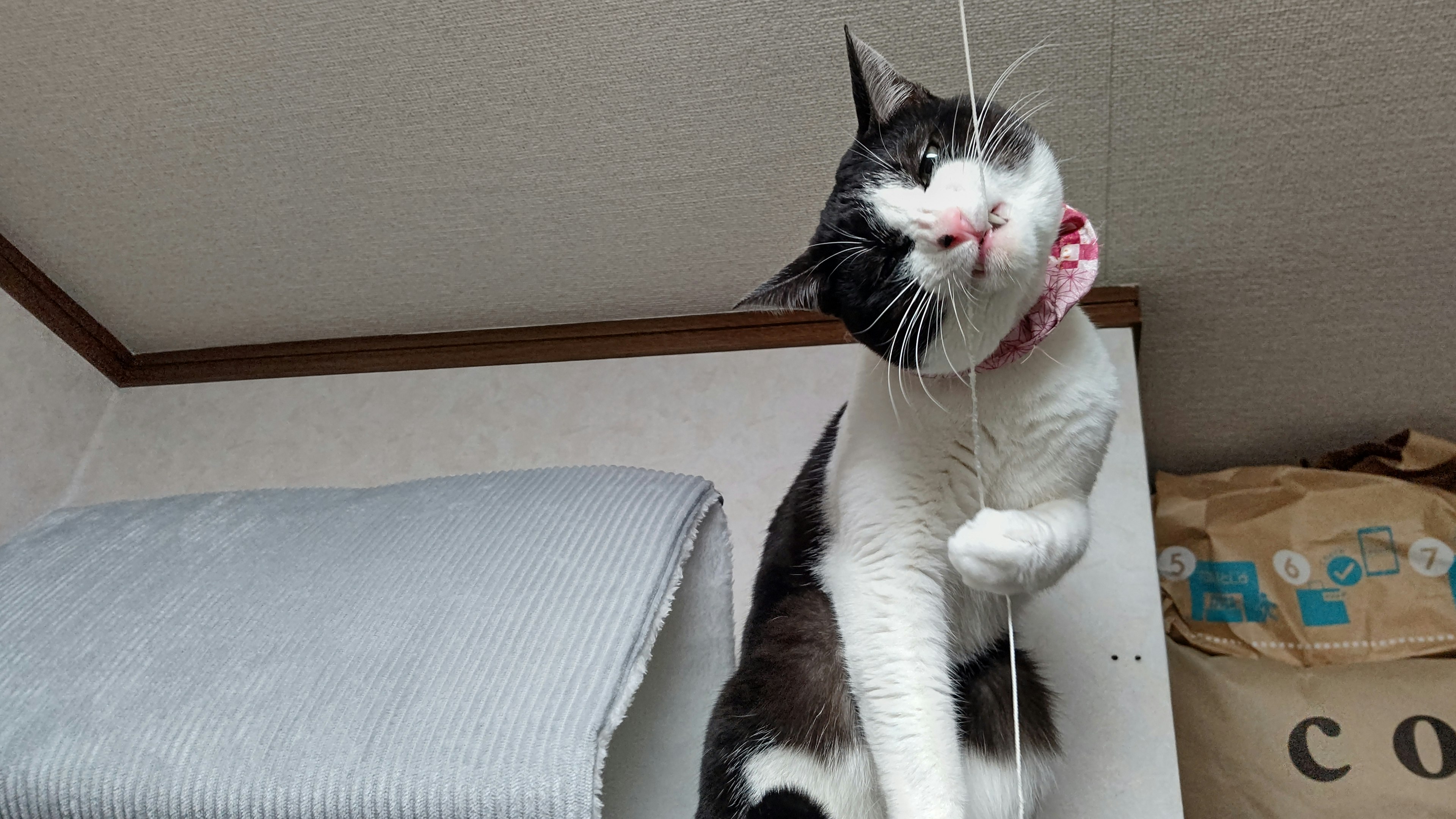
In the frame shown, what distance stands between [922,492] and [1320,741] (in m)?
0.75

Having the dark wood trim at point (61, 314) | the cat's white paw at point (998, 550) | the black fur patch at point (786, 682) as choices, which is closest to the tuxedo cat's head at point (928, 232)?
the cat's white paw at point (998, 550)

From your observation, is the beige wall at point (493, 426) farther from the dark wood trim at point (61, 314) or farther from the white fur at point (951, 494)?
the white fur at point (951, 494)

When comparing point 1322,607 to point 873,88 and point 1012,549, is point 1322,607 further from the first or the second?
point 873,88

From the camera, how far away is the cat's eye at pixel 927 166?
73 cm

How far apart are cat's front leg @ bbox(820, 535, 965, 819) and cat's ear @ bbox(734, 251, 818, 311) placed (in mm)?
220

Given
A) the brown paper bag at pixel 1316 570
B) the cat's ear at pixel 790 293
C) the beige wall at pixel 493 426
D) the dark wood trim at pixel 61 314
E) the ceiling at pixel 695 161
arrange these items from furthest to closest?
the dark wood trim at pixel 61 314 → the beige wall at pixel 493 426 → the brown paper bag at pixel 1316 570 → the ceiling at pixel 695 161 → the cat's ear at pixel 790 293

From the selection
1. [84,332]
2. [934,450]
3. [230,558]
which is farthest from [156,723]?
[84,332]

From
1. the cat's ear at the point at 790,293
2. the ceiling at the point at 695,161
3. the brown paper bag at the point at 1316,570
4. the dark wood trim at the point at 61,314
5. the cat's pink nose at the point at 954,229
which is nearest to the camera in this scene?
the cat's pink nose at the point at 954,229

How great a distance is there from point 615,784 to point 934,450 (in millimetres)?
526

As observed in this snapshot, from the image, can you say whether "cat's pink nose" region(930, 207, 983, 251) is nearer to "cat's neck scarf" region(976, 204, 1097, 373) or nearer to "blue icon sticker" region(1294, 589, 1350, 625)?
"cat's neck scarf" region(976, 204, 1097, 373)

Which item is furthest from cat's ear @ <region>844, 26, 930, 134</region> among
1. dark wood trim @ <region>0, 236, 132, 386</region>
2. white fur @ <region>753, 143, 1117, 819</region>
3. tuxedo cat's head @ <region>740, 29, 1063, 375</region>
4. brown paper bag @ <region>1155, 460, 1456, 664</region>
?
dark wood trim @ <region>0, 236, 132, 386</region>

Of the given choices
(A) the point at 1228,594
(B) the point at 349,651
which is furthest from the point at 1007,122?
(A) the point at 1228,594

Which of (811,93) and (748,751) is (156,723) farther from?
(811,93)

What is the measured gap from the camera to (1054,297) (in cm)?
75
